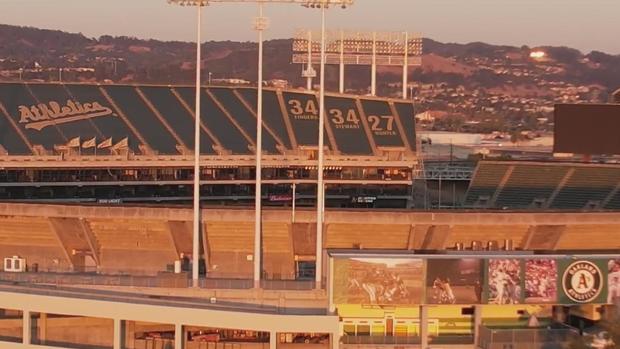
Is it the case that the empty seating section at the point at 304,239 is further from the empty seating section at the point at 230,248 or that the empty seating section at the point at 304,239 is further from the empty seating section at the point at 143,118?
the empty seating section at the point at 143,118

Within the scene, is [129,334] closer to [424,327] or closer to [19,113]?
[424,327]

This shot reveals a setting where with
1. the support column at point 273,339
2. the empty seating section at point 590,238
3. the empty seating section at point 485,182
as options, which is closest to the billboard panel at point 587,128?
the empty seating section at point 485,182

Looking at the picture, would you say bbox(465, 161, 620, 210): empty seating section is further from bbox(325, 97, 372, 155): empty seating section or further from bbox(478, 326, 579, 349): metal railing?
bbox(478, 326, 579, 349): metal railing

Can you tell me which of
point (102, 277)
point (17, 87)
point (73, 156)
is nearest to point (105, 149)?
point (73, 156)

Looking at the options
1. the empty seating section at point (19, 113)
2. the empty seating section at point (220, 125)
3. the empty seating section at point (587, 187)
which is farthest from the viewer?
the empty seating section at point (220, 125)

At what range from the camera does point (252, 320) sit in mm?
27266

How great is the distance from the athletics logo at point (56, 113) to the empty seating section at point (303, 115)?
8.36 meters

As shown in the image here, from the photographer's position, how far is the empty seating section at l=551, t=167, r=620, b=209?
49.7 meters

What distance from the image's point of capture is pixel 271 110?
5859 centimetres

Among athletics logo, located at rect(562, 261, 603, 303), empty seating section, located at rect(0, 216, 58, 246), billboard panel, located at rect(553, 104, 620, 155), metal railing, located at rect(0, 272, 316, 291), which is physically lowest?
metal railing, located at rect(0, 272, 316, 291)

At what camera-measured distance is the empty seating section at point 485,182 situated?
2101 inches

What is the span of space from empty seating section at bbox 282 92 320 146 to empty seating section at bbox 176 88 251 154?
8.78 ft

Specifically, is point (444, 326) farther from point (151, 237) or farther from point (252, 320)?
point (151, 237)

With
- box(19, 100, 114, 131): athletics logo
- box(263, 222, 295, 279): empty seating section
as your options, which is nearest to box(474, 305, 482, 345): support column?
box(263, 222, 295, 279): empty seating section
